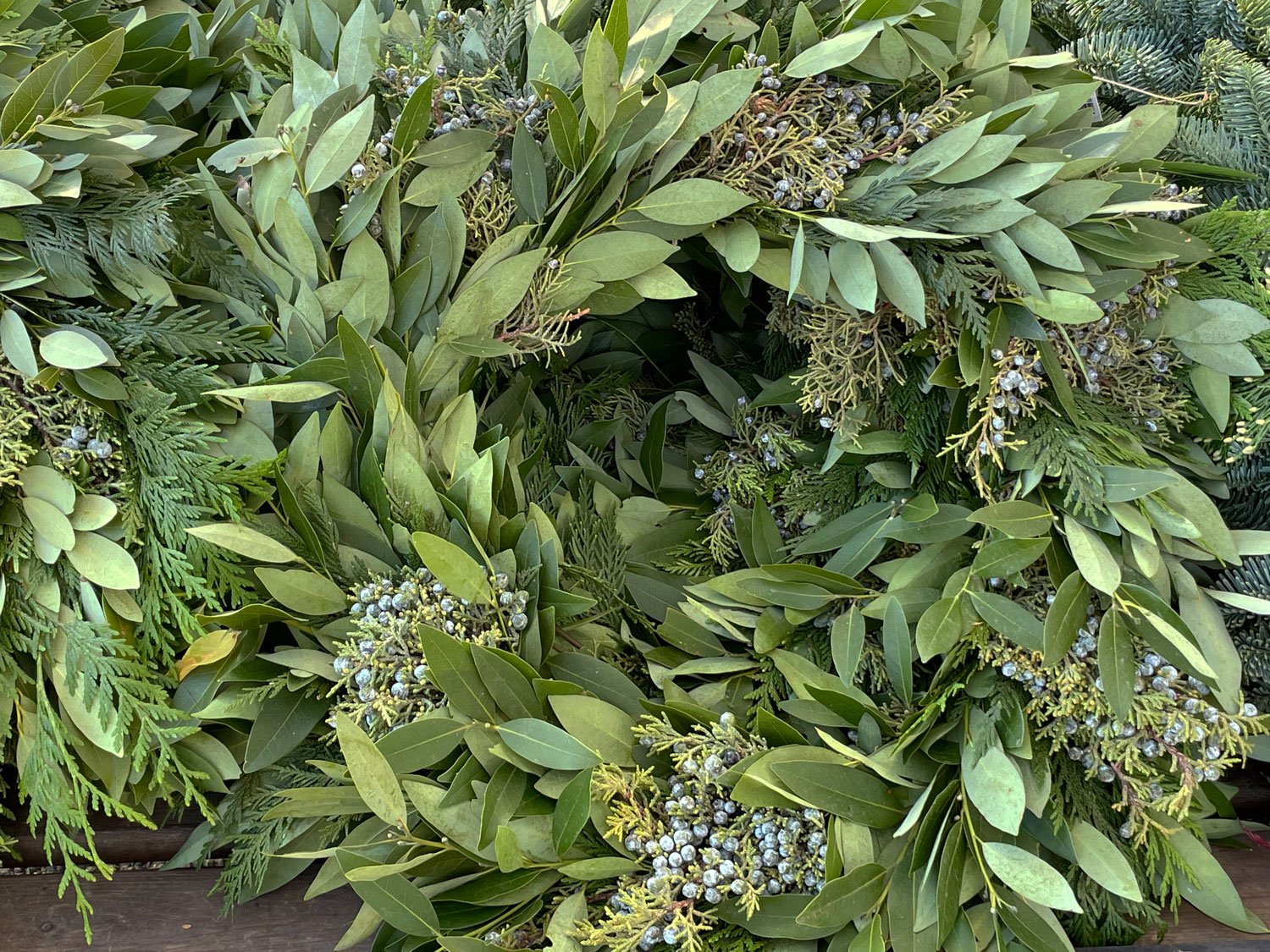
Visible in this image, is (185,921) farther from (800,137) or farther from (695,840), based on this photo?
(800,137)

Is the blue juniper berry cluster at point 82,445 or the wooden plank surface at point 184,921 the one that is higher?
the blue juniper berry cluster at point 82,445

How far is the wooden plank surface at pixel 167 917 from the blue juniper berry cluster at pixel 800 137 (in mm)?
631

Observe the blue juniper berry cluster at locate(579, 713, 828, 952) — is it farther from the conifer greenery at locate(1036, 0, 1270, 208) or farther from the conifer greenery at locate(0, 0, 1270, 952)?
the conifer greenery at locate(1036, 0, 1270, 208)

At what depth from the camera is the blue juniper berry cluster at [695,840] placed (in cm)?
55

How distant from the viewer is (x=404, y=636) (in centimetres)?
59

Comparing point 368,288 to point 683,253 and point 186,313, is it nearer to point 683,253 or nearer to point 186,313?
point 186,313

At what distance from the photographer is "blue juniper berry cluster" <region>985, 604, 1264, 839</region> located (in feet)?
1.91

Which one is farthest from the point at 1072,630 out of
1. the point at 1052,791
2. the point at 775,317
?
the point at 775,317

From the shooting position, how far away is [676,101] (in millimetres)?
635

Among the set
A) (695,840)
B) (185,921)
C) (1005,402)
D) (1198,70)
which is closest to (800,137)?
(1005,402)

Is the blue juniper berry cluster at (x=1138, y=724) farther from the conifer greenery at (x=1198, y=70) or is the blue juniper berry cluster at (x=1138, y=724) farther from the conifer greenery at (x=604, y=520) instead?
the conifer greenery at (x=1198, y=70)

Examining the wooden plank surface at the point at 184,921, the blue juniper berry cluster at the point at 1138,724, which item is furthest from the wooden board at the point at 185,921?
A: the blue juniper berry cluster at the point at 1138,724

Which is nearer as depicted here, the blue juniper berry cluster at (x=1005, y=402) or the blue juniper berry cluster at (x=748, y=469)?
the blue juniper berry cluster at (x=1005, y=402)

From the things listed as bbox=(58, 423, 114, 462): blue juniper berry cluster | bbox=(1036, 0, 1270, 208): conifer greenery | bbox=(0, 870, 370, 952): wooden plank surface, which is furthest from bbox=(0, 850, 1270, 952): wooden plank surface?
bbox=(1036, 0, 1270, 208): conifer greenery
